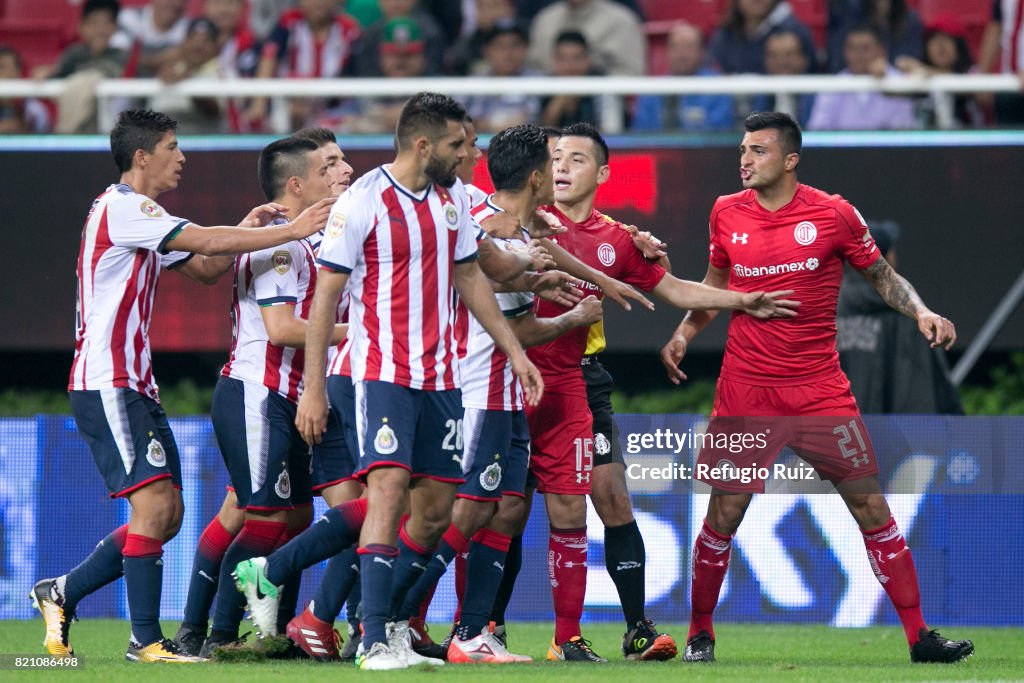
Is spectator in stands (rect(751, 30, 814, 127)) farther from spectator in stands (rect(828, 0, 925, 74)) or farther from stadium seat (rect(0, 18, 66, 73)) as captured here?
stadium seat (rect(0, 18, 66, 73))

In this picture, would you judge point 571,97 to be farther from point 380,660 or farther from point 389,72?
point 380,660

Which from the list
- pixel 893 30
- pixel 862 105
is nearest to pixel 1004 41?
pixel 893 30

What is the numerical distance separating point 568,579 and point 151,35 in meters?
7.61

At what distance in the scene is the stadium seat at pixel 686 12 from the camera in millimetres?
13555

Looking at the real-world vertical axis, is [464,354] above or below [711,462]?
above

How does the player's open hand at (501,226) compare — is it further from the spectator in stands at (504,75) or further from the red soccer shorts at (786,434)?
the spectator in stands at (504,75)

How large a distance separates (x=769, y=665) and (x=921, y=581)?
2.69 metres

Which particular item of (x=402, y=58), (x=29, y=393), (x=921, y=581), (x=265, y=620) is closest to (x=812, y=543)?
(x=921, y=581)

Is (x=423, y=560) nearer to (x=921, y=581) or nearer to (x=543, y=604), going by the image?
(x=543, y=604)

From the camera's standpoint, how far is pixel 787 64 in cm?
1192

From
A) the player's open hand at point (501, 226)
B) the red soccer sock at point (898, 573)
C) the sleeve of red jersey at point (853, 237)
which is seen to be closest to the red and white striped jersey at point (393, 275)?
the player's open hand at point (501, 226)

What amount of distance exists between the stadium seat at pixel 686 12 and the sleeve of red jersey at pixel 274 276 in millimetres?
7047

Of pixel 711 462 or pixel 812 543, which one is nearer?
pixel 711 462

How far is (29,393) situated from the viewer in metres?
12.4
